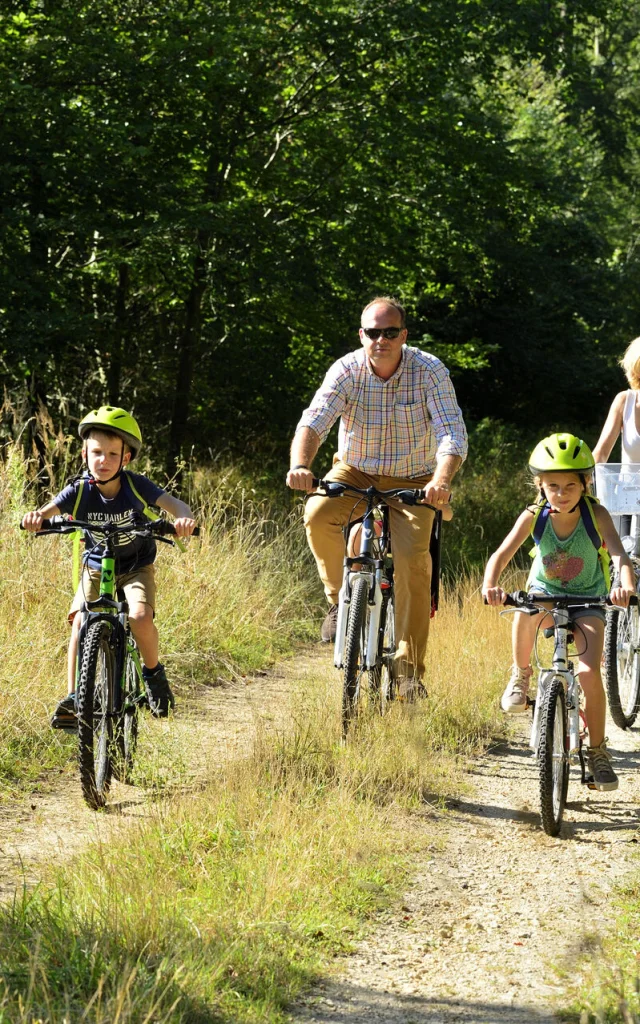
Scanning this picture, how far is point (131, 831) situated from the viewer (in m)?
4.64

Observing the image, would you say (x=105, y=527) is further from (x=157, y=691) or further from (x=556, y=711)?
(x=556, y=711)

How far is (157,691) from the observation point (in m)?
5.86

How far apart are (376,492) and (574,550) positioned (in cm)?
112

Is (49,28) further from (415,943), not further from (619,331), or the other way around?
(619,331)

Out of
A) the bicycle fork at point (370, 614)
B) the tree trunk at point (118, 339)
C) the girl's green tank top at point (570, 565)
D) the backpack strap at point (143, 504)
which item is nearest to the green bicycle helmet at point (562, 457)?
the girl's green tank top at point (570, 565)

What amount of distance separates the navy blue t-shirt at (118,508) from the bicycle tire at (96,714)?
0.42 meters

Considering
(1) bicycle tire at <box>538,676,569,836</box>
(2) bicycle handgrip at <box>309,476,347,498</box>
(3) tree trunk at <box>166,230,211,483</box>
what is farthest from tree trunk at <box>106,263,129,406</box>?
(1) bicycle tire at <box>538,676,569,836</box>

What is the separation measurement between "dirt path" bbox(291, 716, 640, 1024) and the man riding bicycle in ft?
3.46

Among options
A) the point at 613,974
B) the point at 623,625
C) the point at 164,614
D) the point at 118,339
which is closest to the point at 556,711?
the point at 613,974

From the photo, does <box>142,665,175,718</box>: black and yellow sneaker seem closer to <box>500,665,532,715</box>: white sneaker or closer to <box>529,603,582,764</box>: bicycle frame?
<box>500,665,532,715</box>: white sneaker

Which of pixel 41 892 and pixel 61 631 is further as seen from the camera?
pixel 61 631

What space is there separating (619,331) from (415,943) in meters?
28.8

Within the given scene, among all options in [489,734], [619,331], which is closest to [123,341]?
[489,734]

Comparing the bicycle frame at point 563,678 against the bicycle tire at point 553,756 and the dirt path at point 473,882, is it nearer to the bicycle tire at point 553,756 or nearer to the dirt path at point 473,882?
the bicycle tire at point 553,756
